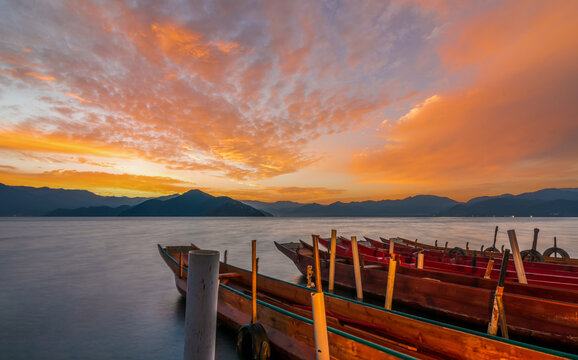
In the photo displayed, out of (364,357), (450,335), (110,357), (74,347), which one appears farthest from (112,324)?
(450,335)

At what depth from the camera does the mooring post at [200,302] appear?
4.64 meters

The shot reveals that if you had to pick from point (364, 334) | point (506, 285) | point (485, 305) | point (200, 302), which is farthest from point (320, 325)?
point (506, 285)

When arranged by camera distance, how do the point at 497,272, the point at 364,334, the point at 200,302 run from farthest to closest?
1. the point at 497,272
2. the point at 364,334
3. the point at 200,302

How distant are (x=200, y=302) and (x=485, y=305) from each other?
308 inches

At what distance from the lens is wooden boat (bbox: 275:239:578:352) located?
252 inches

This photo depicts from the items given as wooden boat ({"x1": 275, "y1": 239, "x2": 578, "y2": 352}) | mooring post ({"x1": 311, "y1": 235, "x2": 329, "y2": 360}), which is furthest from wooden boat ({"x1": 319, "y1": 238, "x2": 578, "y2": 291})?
mooring post ({"x1": 311, "y1": 235, "x2": 329, "y2": 360})

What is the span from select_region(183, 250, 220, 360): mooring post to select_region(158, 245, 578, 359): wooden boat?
176 cm

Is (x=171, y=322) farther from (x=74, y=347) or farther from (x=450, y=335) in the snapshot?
(x=450, y=335)

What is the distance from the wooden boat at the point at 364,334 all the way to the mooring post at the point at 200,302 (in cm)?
176

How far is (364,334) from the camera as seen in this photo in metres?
5.65

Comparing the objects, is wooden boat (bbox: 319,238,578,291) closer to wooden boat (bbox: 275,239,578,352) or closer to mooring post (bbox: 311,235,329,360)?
wooden boat (bbox: 275,239,578,352)

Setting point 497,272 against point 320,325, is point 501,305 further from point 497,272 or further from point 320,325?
point 497,272

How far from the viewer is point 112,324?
1059cm

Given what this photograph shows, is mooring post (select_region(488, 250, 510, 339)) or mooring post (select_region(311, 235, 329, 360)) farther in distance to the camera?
mooring post (select_region(488, 250, 510, 339))
